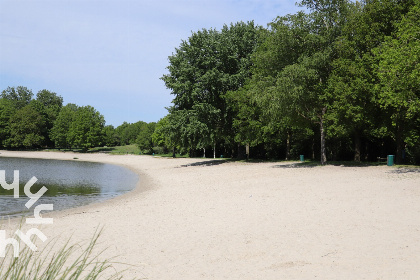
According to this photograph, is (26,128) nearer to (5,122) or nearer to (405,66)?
(5,122)

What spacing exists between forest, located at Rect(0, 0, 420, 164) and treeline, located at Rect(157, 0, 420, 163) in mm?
89

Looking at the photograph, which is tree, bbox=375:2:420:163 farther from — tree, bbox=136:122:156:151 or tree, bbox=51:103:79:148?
tree, bbox=51:103:79:148

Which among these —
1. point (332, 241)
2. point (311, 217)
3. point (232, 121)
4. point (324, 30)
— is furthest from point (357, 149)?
point (332, 241)

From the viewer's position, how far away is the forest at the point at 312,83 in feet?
79.4

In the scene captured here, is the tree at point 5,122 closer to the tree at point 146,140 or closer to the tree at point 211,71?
the tree at point 146,140

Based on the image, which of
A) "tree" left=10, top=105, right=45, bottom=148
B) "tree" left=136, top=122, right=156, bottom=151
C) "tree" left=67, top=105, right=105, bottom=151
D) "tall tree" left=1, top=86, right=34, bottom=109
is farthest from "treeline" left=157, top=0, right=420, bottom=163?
"tall tree" left=1, top=86, right=34, bottom=109

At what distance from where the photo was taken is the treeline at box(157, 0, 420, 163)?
2375 centimetres

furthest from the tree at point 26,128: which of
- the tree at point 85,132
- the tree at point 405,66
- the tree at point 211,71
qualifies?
the tree at point 405,66

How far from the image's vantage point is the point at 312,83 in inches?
1187

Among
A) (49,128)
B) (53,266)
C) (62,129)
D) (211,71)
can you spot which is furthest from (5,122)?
(53,266)

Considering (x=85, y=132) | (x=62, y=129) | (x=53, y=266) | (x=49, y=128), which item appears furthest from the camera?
(x=49, y=128)

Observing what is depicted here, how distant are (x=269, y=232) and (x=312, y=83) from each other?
23412 mm

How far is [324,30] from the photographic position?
A: 29.0 meters

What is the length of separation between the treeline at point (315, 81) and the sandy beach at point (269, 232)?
991 cm
